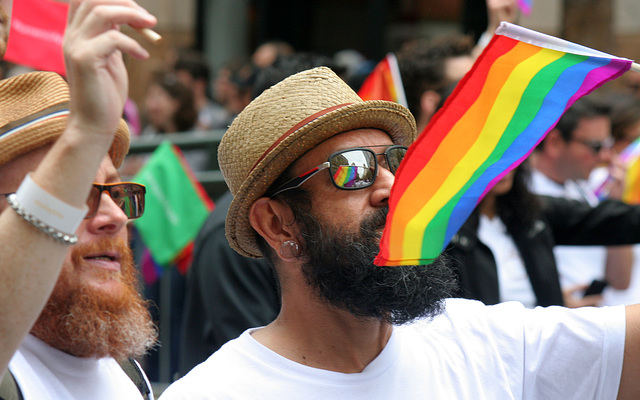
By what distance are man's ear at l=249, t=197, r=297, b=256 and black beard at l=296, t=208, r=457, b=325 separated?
0.09 meters

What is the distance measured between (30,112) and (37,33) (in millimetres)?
2824

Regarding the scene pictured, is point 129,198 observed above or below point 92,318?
above

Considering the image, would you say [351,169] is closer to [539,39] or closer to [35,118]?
[539,39]

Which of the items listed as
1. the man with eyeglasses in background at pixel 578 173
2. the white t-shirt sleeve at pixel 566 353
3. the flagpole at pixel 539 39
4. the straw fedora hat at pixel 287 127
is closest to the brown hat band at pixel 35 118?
the straw fedora hat at pixel 287 127

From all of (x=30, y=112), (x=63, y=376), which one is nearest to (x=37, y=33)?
(x=30, y=112)

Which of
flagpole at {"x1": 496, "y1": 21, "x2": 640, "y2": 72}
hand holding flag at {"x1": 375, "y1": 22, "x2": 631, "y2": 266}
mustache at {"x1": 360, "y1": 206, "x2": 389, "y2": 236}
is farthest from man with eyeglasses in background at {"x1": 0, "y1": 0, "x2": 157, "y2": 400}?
flagpole at {"x1": 496, "y1": 21, "x2": 640, "y2": 72}

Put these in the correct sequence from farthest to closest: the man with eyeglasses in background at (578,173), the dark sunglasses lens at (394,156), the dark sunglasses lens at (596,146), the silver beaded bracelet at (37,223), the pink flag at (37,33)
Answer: the dark sunglasses lens at (596,146) → the man with eyeglasses in background at (578,173) → the pink flag at (37,33) → the dark sunglasses lens at (394,156) → the silver beaded bracelet at (37,223)

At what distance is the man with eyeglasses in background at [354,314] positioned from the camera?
2.20 meters

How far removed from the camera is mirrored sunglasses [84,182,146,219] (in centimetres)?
244

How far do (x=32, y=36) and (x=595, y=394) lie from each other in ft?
12.6

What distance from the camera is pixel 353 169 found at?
234 cm

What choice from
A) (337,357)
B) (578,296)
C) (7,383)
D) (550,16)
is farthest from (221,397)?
(550,16)

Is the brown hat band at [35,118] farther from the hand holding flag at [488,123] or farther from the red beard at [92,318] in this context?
the hand holding flag at [488,123]

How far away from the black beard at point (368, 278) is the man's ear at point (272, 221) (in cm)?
9
